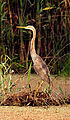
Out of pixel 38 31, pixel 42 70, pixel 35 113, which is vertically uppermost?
pixel 38 31

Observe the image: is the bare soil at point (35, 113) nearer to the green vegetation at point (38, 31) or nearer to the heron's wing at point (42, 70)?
the heron's wing at point (42, 70)

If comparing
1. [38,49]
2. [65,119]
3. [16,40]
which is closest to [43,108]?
[65,119]

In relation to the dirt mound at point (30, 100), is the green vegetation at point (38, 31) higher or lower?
higher

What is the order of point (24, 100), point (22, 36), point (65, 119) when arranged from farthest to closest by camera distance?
point (22, 36), point (24, 100), point (65, 119)

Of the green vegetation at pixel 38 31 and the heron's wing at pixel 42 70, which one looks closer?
the heron's wing at pixel 42 70

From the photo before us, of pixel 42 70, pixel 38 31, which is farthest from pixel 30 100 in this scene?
pixel 38 31

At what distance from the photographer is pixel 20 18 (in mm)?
6047

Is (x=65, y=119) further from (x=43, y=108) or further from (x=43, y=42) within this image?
(x=43, y=42)

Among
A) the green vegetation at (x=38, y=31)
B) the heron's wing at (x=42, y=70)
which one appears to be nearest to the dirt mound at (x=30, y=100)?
the heron's wing at (x=42, y=70)

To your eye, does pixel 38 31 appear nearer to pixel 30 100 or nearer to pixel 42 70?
pixel 42 70

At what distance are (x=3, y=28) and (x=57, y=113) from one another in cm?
290

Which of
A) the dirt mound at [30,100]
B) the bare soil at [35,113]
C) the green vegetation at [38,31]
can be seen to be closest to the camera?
the bare soil at [35,113]

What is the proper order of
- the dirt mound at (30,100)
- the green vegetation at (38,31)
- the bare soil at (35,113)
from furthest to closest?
the green vegetation at (38,31) → the dirt mound at (30,100) → the bare soil at (35,113)

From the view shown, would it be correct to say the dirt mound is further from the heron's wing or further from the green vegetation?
the green vegetation
